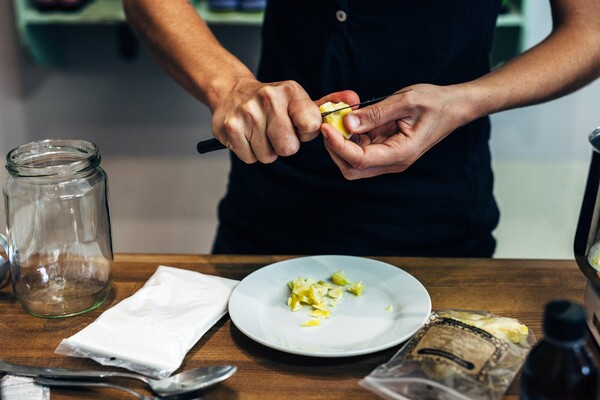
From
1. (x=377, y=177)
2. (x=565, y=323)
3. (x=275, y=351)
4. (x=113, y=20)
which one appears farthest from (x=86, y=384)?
(x=113, y=20)

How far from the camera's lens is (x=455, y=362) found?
0.84 meters

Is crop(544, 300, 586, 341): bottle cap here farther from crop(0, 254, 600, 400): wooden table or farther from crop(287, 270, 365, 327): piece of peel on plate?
crop(287, 270, 365, 327): piece of peel on plate

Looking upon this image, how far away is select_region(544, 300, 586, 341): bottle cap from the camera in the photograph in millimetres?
647

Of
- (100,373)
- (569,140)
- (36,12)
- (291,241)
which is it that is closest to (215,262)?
(291,241)

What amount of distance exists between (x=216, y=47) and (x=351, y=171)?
37 cm

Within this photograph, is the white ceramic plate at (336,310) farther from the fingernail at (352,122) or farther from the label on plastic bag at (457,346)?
the fingernail at (352,122)

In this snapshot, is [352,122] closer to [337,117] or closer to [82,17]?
[337,117]

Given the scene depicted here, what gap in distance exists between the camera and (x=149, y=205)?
8.16 feet

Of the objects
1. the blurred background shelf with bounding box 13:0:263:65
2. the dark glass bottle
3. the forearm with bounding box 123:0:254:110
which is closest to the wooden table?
the dark glass bottle

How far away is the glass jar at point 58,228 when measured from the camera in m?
1.03

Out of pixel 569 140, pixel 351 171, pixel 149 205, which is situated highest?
pixel 351 171

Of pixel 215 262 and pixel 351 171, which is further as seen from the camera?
pixel 215 262

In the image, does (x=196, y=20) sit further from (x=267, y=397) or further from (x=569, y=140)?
(x=569, y=140)

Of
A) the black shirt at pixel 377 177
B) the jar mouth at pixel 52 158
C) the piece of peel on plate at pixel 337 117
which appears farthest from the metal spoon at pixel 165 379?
the black shirt at pixel 377 177
